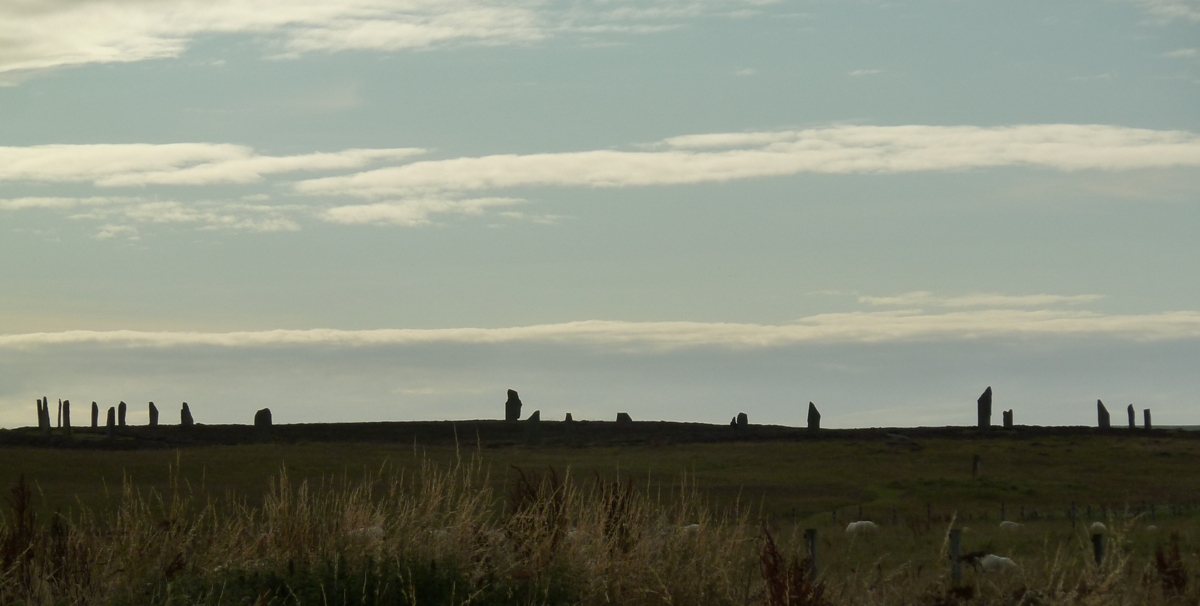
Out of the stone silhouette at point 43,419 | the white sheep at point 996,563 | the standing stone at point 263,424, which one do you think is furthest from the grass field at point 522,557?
the stone silhouette at point 43,419

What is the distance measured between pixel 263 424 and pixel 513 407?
1260 centimetres

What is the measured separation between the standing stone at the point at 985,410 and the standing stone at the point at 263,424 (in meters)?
29.6

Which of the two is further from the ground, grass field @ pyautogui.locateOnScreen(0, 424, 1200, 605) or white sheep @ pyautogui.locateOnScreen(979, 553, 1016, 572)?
grass field @ pyautogui.locateOnScreen(0, 424, 1200, 605)

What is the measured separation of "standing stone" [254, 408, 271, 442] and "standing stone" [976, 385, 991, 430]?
1164 inches

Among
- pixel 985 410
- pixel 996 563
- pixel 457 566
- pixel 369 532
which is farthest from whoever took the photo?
pixel 985 410

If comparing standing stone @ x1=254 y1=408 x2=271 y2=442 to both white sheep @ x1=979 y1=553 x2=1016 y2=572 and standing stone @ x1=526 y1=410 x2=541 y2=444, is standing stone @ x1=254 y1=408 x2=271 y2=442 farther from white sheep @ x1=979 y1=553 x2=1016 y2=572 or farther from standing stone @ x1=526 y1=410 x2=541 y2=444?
white sheep @ x1=979 y1=553 x2=1016 y2=572

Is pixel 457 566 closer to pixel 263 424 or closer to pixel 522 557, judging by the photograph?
pixel 522 557

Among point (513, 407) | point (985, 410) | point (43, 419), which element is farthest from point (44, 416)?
point (985, 410)

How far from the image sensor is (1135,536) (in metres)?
20.9

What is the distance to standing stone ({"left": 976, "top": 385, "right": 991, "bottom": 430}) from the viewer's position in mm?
54938

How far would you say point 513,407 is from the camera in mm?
60656

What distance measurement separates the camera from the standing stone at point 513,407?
60438 millimetres

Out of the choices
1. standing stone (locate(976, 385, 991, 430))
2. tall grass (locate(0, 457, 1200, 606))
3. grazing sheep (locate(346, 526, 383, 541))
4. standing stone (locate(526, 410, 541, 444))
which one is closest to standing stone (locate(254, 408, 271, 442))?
standing stone (locate(526, 410, 541, 444))

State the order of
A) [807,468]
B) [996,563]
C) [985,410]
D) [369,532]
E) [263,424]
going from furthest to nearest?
1. [985,410]
2. [263,424]
3. [807,468]
4. [996,563]
5. [369,532]
